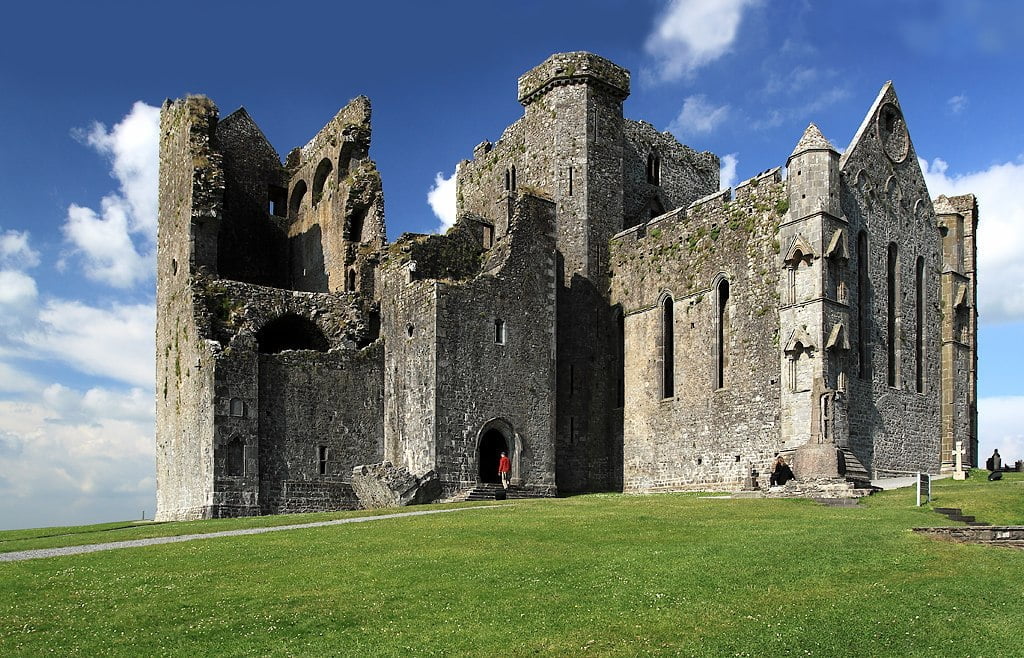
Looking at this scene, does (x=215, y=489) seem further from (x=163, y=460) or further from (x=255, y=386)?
(x=163, y=460)

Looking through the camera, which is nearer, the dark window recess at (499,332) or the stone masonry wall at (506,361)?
the stone masonry wall at (506,361)

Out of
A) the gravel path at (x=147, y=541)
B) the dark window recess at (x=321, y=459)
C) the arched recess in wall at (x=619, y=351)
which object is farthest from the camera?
the arched recess in wall at (x=619, y=351)

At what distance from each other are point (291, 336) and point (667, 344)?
14097 mm

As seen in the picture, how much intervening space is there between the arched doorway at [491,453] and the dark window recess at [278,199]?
17.9m

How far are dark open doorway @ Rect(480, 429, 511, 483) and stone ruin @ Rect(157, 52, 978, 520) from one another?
0.27ft

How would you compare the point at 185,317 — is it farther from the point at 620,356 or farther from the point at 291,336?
the point at 620,356

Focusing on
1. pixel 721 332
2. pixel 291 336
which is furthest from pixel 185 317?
pixel 721 332

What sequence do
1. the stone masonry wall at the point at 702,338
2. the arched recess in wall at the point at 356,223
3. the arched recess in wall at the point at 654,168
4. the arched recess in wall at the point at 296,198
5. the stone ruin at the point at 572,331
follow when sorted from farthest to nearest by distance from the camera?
1. the arched recess in wall at the point at 296,198
2. the arched recess in wall at the point at 654,168
3. the arched recess in wall at the point at 356,223
4. the stone masonry wall at the point at 702,338
5. the stone ruin at the point at 572,331

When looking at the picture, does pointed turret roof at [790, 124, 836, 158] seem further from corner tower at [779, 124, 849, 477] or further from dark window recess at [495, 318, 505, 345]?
dark window recess at [495, 318, 505, 345]

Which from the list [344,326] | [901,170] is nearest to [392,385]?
[344,326]

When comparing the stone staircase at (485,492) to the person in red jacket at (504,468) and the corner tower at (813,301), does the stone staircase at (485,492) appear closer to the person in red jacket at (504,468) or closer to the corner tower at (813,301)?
the person in red jacket at (504,468)

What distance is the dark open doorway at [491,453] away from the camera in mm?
38500

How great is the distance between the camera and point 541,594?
1627 centimetres

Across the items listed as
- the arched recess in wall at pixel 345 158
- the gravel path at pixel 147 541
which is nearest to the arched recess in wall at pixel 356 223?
the arched recess in wall at pixel 345 158
